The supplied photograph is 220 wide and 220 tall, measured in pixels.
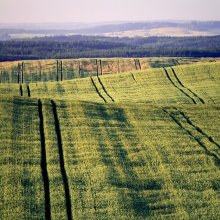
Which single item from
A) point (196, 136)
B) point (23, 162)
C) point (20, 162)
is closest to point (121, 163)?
point (23, 162)

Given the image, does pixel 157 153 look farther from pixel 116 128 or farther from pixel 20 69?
pixel 20 69

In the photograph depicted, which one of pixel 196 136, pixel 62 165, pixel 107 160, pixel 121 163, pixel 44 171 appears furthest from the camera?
pixel 196 136

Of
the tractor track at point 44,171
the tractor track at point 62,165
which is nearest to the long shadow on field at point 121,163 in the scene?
the tractor track at point 62,165

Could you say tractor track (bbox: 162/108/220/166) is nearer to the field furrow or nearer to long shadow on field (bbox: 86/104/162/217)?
long shadow on field (bbox: 86/104/162/217)

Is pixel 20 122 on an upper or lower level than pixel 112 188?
upper

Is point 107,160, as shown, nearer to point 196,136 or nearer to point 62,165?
point 62,165

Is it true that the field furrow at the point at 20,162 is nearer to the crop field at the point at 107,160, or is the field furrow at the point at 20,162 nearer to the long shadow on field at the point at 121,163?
the crop field at the point at 107,160

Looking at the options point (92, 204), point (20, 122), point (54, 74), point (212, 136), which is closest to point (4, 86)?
point (54, 74)
